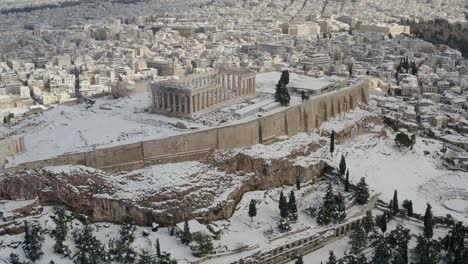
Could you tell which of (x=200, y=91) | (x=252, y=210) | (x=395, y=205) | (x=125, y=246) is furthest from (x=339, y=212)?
(x=200, y=91)

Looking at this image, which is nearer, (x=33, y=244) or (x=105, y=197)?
(x=33, y=244)

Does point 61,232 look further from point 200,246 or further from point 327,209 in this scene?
point 327,209

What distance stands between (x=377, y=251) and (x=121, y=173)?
555 inches

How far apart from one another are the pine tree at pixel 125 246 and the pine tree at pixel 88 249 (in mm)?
853

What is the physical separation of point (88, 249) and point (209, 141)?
1090cm

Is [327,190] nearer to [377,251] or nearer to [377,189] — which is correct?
[377,189]

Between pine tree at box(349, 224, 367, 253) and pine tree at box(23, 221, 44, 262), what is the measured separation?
15.3 metres

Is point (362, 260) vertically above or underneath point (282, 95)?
underneath

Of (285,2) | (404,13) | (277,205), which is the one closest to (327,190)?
(277,205)

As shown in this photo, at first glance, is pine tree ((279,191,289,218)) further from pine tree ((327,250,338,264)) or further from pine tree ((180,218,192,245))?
pine tree ((180,218,192,245))

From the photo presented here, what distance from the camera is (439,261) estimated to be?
97.9ft

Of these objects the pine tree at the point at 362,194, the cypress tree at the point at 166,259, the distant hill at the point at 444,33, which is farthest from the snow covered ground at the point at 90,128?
the distant hill at the point at 444,33

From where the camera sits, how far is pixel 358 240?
30516 millimetres

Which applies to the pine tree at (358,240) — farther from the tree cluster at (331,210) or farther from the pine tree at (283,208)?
the pine tree at (283,208)
